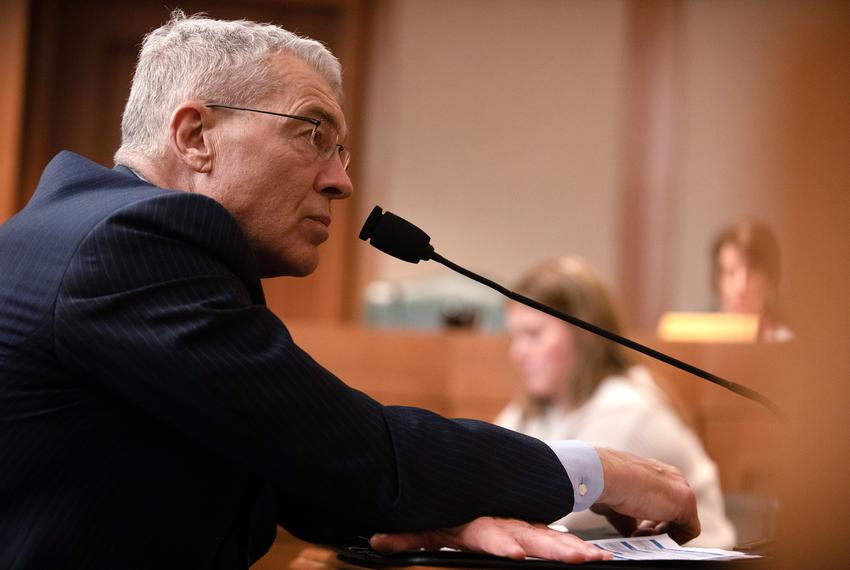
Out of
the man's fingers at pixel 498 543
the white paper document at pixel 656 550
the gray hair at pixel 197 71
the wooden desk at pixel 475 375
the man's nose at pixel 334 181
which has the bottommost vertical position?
the wooden desk at pixel 475 375

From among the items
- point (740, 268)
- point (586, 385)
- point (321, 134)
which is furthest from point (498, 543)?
point (740, 268)

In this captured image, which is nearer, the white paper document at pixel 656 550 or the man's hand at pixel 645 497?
the white paper document at pixel 656 550

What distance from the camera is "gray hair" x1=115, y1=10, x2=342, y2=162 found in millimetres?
1152

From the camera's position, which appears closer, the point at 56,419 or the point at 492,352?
the point at 56,419

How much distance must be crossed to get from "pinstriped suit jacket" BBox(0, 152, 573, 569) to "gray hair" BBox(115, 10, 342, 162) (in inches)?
8.6

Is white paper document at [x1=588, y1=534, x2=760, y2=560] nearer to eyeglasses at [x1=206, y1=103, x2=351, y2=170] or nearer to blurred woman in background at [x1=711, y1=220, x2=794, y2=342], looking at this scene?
eyeglasses at [x1=206, y1=103, x2=351, y2=170]

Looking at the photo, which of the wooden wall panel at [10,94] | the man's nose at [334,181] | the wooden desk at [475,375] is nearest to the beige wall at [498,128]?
the wooden desk at [475,375]

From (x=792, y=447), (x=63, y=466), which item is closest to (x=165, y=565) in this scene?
(x=63, y=466)

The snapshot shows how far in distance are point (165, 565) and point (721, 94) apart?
4164 millimetres

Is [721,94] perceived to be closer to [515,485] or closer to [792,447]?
[515,485]

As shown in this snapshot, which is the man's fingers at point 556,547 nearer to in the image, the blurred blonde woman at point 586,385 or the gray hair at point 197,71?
the gray hair at point 197,71

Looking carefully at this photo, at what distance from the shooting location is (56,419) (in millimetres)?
917

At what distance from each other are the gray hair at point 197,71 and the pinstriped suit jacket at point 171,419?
8.6 inches

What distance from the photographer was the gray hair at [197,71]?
115cm
